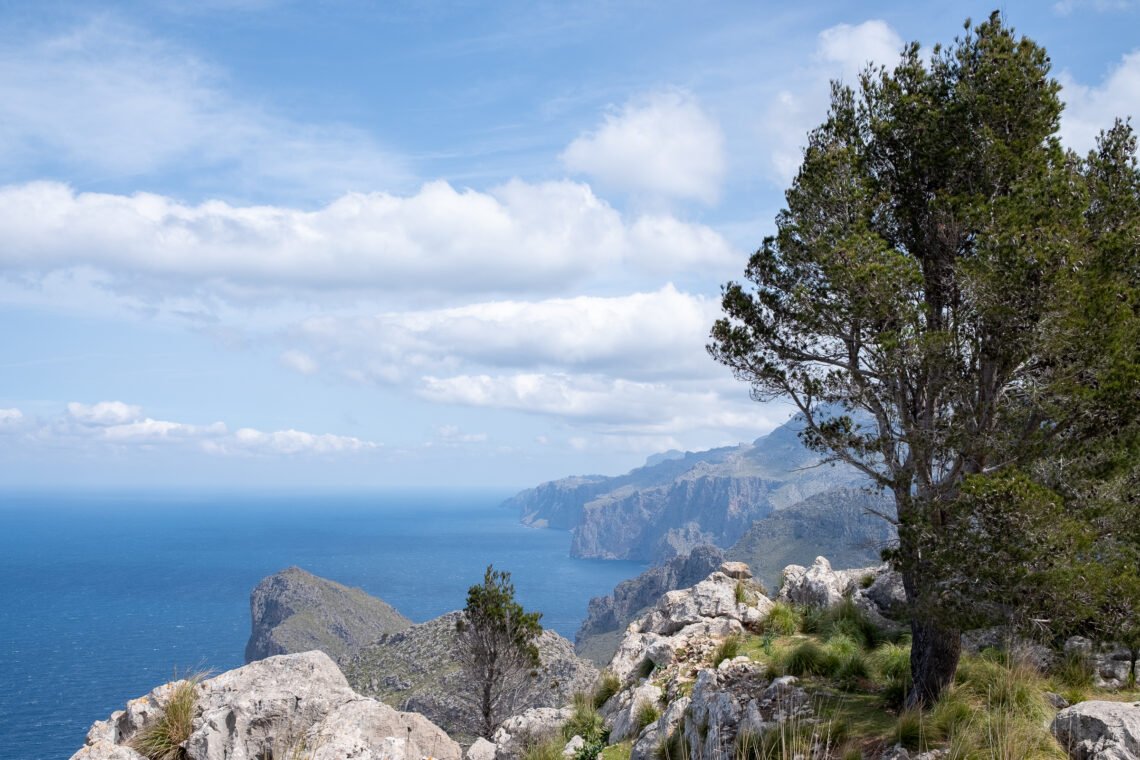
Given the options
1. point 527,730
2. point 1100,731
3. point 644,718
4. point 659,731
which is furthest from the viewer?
point 527,730

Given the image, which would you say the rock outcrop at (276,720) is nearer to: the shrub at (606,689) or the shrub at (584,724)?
the shrub at (584,724)

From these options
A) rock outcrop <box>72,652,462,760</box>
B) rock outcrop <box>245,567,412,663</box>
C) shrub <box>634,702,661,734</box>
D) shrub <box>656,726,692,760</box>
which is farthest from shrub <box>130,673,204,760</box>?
rock outcrop <box>245,567,412,663</box>

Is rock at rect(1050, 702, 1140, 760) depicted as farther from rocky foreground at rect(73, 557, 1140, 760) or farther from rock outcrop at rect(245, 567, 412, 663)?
rock outcrop at rect(245, 567, 412, 663)

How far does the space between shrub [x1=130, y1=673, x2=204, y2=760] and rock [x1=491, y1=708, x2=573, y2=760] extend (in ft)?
25.0

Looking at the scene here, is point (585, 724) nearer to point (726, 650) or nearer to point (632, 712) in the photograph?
point (632, 712)

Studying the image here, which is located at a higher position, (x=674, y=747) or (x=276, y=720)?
(x=276, y=720)

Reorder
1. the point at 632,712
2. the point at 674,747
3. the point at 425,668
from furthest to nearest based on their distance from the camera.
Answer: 1. the point at 425,668
2. the point at 632,712
3. the point at 674,747

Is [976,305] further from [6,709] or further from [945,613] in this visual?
[6,709]

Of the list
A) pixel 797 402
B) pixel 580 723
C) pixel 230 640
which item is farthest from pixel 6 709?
pixel 797 402

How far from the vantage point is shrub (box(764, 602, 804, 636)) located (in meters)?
18.7

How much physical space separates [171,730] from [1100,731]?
46.4 ft

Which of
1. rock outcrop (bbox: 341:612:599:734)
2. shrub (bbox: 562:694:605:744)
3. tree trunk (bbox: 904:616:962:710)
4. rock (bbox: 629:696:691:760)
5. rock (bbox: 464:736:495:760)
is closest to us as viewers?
tree trunk (bbox: 904:616:962:710)

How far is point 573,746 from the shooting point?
15039 millimetres

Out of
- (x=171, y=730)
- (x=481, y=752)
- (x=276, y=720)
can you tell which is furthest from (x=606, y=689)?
(x=171, y=730)
